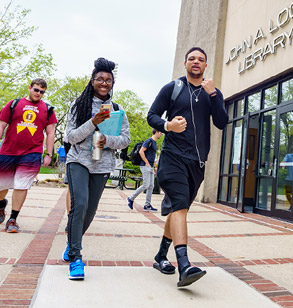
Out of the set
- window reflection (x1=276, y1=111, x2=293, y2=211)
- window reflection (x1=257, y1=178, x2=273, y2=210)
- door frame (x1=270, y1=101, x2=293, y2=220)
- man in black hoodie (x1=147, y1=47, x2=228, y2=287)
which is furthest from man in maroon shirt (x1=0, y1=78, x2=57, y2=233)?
window reflection (x1=257, y1=178, x2=273, y2=210)

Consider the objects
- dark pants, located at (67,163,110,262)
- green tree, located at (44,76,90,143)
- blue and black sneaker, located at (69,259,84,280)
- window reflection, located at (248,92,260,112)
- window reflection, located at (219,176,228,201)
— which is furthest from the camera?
green tree, located at (44,76,90,143)

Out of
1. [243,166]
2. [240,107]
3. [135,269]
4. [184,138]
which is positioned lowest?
[135,269]

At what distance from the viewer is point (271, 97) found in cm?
879

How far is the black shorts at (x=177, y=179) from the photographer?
9.68ft

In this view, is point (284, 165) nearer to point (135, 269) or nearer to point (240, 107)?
point (240, 107)

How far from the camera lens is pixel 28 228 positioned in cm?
496

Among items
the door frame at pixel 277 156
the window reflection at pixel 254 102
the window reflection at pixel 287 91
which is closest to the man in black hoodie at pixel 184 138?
the door frame at pixel 277 156

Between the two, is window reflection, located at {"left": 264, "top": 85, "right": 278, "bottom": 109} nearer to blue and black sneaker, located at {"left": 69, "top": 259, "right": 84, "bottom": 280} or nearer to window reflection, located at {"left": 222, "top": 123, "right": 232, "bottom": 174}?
window reflection, located at {"left": 222, "top": 123, "right": 232, "bottom": 174}

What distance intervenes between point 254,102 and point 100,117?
24.9 feet

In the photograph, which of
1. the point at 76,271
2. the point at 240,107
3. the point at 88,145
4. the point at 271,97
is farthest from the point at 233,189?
the point at 76,271

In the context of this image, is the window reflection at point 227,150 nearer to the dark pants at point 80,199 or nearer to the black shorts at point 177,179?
the black shorts at point 177,179

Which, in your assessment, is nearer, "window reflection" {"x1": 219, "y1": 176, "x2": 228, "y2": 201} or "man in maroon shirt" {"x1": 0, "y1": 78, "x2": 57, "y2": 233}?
"man in maroon shirt" {"x1": 0, "y1": 78, "x2": 57, "y2": 233}

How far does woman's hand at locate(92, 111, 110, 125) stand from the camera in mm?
2980

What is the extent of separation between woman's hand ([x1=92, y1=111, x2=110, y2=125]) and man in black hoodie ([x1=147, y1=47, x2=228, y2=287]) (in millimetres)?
412
